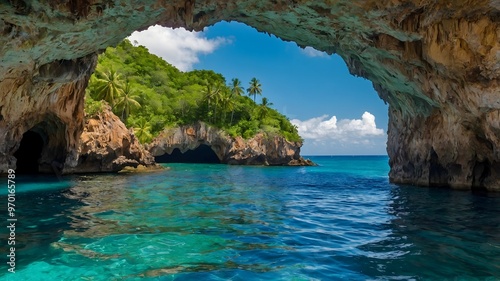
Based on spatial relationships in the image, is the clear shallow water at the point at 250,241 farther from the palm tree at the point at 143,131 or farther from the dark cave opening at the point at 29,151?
the palm tree at the point at 143,131

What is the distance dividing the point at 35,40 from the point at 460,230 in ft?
56.7

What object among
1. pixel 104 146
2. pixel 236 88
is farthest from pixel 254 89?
pixel 104 146

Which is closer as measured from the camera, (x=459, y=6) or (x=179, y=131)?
(x=459, y=6)

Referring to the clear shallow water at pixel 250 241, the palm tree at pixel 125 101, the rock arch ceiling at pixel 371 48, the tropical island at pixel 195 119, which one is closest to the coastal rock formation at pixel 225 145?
the tropical island at pixel 195 119

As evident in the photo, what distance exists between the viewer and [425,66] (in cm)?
1706

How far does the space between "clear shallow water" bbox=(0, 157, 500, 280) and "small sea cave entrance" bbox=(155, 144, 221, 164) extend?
53813 mm

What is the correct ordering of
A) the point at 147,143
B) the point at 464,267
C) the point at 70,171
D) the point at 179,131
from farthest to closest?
1. the point at 179,131
2. the point at 147,143
3. the point at 70,171
4. the point at 464,267

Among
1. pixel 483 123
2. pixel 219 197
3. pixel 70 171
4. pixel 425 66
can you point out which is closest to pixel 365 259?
pixel 219 197

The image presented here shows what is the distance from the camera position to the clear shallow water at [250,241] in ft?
20.4

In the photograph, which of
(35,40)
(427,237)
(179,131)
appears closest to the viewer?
(427,237)

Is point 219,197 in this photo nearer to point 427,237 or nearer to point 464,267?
point 427,237

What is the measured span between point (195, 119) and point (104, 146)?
31.3m

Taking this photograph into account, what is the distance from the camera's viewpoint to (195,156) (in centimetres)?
7169
